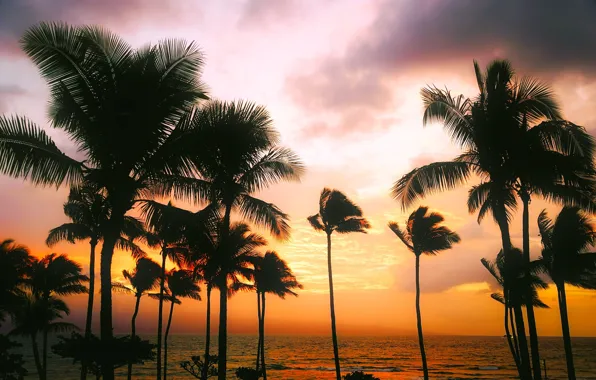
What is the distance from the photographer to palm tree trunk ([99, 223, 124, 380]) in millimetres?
11230

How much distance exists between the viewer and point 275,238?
19500 millimetres

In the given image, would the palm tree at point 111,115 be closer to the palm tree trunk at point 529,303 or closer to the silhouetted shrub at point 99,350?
the silhouetted shrub at point 99,350

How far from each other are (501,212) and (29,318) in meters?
33.3

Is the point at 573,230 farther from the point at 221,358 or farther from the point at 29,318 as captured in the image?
the point at 29,318

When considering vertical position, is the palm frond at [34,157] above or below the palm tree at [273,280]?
above

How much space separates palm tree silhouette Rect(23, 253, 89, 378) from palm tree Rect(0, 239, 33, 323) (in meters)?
0.98

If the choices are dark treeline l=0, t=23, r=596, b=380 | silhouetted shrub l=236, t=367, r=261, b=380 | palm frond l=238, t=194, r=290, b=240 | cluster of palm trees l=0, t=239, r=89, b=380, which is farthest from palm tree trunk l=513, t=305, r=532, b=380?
cluster of palm trees l=0, t=239, r=89, b=380

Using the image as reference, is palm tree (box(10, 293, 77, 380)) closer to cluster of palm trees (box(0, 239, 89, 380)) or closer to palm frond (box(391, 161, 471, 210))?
cluster of palm trees (box(0, 239, 89, 380))

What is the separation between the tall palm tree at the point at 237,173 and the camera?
14945 mm

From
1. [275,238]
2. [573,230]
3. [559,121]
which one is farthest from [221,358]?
[573,230]

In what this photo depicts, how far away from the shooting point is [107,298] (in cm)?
1174

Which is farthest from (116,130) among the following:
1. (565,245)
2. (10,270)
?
(565,245)

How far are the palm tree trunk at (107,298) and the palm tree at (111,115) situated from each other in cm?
A: 3

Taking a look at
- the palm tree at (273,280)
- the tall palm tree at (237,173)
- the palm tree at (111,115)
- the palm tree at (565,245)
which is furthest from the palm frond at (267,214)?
the palm tree at (273,280)
